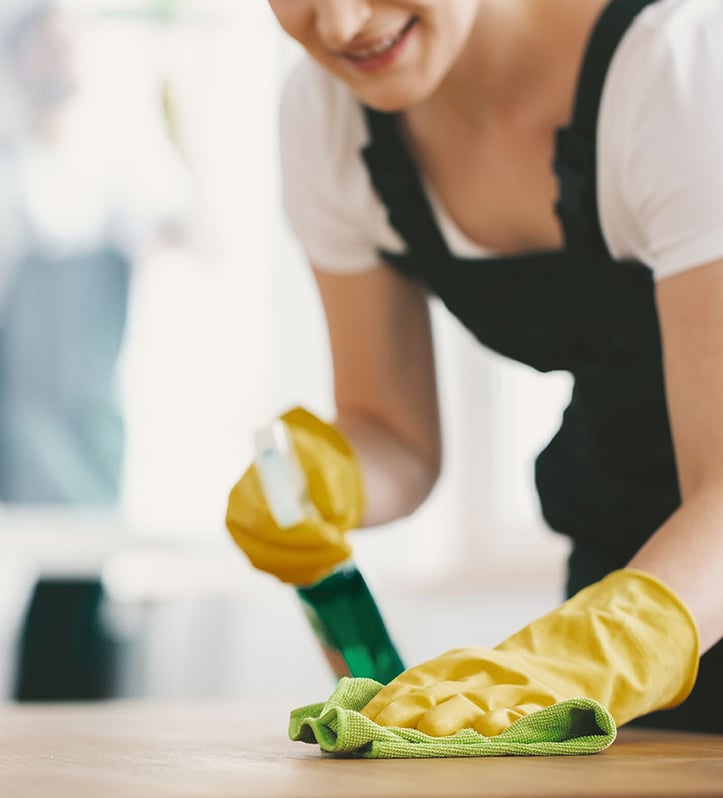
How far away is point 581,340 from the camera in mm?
1129

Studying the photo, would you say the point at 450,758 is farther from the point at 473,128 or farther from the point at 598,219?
the point at 473,128

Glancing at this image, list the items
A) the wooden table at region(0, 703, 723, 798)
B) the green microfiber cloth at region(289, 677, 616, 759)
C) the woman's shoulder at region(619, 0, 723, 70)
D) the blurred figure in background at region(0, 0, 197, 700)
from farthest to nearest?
1. the blurred figure in background at region(0, 0, 197, 700)
2. the woman's shoulder at region(619, 0, 723, 70)
3. the green microfiber cloth at region(289, 677, 616, 759)
4. the wooden table at region(0, 703, 723, 798)

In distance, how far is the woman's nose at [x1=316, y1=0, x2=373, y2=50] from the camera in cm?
94

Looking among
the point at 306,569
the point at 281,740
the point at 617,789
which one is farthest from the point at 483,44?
the point at 617,789

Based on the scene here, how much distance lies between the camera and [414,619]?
9.11 feet

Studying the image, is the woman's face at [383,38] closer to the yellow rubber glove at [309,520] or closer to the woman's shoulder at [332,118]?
the woman's shoulder at [332,118]

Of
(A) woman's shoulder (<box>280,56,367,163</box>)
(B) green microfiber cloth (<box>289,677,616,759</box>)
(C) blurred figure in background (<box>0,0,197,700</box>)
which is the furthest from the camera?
(C) blurred figure in background (<box>0,0,197,700</box>)

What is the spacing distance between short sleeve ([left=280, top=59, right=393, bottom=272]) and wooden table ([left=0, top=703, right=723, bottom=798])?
1.63ft

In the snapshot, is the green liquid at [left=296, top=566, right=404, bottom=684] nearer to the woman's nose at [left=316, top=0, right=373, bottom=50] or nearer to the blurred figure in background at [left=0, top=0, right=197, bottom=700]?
the woman's nose at [left=316, top=0, right=373, bottom=50]

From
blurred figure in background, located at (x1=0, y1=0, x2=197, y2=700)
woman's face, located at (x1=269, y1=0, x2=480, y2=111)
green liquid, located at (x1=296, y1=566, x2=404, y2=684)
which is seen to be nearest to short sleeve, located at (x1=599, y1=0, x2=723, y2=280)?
woman's face, located at (x1=269, y1=0, x2=480, y2=111)

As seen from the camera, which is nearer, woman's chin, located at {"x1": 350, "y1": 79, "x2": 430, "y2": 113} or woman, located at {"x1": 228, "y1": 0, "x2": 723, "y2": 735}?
woman, located at {"x1": 228, "y1": 0, "x2": 723, "y2": 735}

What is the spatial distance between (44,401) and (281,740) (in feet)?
7.13

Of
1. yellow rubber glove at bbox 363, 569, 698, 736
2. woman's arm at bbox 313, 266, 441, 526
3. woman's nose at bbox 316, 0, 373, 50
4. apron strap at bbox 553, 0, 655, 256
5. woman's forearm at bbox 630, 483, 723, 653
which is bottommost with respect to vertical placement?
yellow rubber glove at bbox 363, 569, 698, 736

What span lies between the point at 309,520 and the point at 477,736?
15.7 inches
